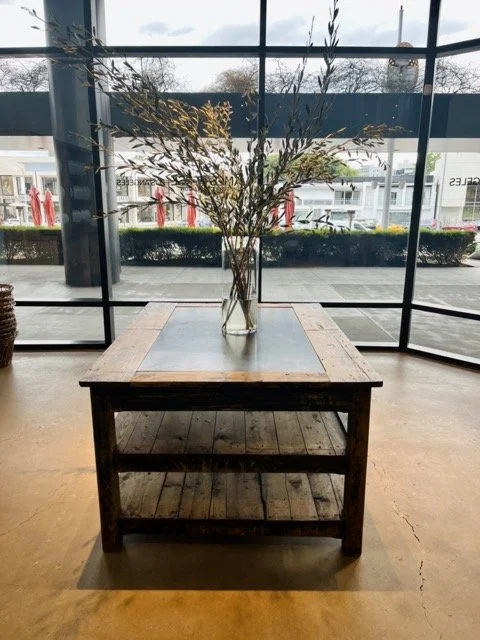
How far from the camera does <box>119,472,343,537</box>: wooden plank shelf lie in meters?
1.68

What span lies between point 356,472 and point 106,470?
0.92 meters

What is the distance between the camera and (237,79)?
151 inches

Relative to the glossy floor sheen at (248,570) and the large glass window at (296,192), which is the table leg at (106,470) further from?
the large glass window at (296,192)

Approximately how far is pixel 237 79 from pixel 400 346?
2771mm

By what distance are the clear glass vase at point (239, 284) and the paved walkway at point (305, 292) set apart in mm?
2136

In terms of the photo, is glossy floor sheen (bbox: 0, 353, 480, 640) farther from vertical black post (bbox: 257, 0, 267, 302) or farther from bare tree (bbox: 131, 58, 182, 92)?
bare tree (bbox: 131, 58, 182, 92)

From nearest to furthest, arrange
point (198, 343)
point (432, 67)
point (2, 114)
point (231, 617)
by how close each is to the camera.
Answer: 1. point (231, 617)
2. point (198, 343)
3. point (432, 67)
4. point (2, 114)

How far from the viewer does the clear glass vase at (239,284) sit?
2014mm

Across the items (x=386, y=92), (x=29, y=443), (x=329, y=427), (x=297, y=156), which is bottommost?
(x=29, y=443)

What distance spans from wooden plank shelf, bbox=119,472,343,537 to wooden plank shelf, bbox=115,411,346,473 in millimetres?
193

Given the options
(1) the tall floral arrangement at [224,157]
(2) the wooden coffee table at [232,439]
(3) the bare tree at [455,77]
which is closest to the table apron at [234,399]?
(2) the wooden coffee table at [232,439]

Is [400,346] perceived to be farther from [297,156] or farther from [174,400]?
[174,400]

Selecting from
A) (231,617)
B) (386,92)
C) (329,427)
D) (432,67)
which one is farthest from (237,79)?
(231,617)

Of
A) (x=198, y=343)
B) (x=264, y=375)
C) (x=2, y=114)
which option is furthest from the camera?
(x=2, y=114)
